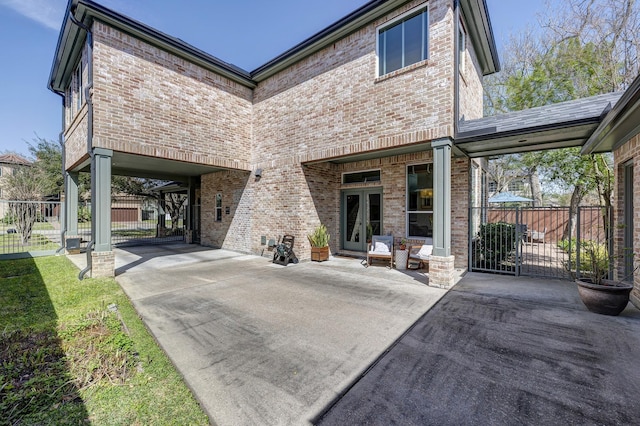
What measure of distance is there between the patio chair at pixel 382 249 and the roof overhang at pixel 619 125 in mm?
5059

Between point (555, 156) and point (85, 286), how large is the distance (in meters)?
15.3

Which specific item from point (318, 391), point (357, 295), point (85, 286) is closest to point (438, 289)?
point (357, 295)

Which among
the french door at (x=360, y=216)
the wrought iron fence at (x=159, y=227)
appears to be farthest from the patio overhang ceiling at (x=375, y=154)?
the wrought iron fence at (x=159, y=227)

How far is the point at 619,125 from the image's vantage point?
4672 mm

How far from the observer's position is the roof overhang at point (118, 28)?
6746 mm

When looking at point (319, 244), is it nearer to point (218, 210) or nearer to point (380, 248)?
point (380, 248)

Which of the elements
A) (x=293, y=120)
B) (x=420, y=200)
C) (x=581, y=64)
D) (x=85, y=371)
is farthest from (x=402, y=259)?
(x=581, y=64)

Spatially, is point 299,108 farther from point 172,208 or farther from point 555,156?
point 172,208

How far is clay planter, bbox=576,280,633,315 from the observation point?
428 centimetres

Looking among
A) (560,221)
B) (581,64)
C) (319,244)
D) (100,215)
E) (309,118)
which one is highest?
(581,64)

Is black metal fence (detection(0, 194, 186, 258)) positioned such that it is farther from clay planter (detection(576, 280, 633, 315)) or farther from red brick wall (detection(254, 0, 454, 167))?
clay planter (detection(576, 280, 633, 315))

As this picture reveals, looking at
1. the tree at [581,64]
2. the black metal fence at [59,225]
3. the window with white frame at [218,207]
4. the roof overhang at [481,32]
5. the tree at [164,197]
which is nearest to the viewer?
the roof overhang at [481,32]

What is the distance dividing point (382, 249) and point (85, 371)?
23.0 feet

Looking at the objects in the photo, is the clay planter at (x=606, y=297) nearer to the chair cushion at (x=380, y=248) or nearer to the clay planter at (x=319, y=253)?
the chair cushion at (x=380, y=248)
